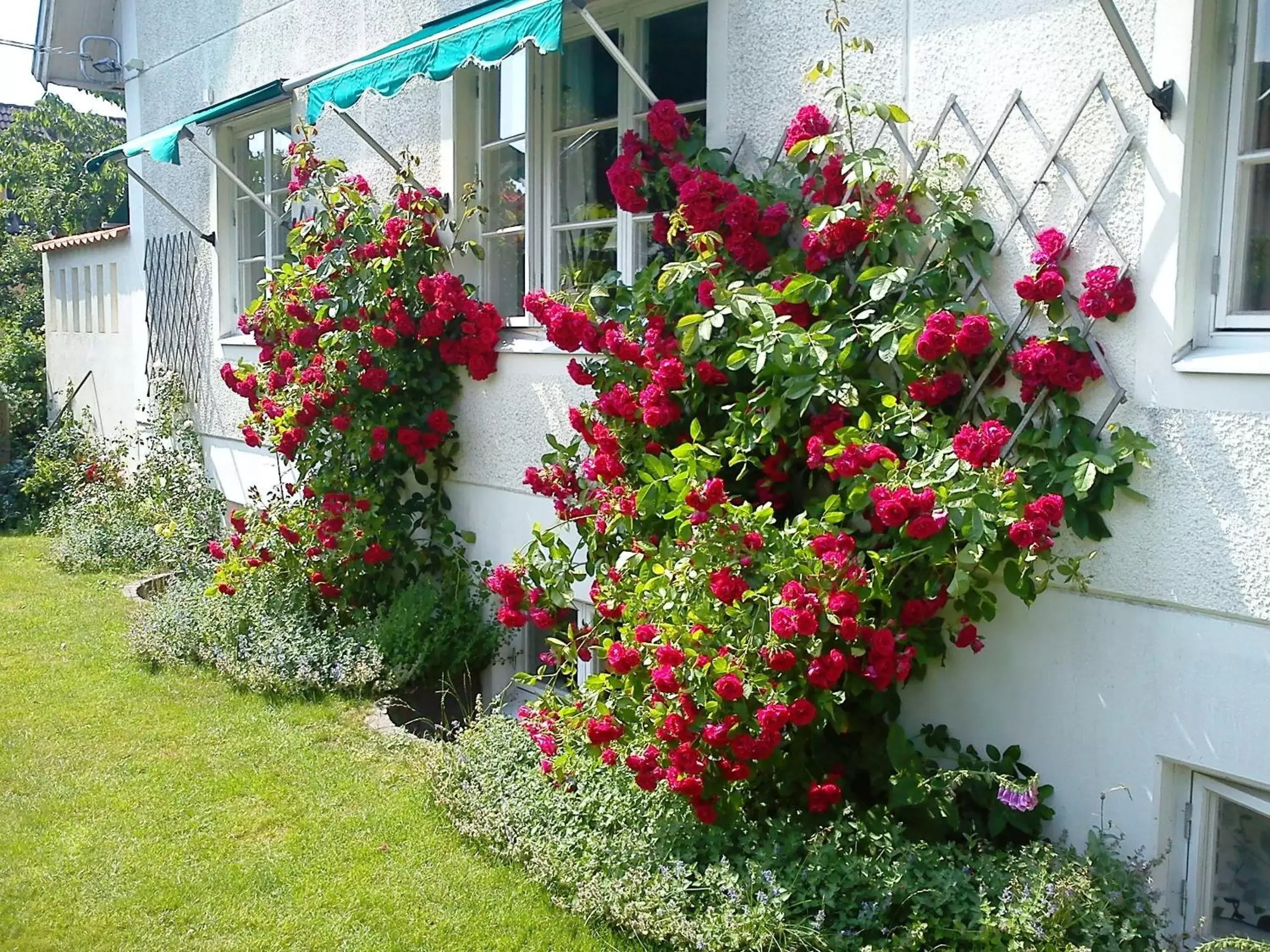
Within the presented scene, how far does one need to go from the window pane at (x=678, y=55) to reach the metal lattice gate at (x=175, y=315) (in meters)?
5.96

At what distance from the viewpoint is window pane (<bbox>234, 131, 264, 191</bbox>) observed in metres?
9.70

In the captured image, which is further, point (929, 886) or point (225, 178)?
point (225, 178)

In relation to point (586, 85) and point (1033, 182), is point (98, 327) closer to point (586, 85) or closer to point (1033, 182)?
point (586, 85)

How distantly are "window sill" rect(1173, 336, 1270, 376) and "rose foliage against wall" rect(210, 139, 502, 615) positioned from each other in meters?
3.92

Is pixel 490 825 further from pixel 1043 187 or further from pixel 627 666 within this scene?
pixel 1043 187

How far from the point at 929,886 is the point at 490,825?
1814 mm

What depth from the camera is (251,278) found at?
10.0m

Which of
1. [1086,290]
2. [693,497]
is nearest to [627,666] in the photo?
[693,497]

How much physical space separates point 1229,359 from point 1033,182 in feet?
3.12

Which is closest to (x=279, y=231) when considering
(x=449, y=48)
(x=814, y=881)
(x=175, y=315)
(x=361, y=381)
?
(x=175, y=315)

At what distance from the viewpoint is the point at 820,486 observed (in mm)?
4805

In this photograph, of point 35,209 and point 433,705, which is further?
point 35,209

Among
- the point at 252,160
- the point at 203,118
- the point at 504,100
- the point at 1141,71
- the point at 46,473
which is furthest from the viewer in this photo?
the point at 46,473

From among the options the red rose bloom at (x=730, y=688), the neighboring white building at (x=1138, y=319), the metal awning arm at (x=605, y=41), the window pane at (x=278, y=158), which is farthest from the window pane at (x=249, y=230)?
the red rose bloom at (x=730, y=688)
